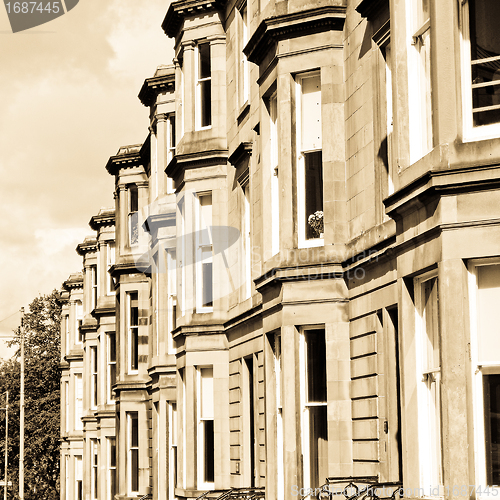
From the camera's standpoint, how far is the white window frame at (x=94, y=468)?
43.1 m

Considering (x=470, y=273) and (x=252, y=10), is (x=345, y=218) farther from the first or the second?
(x=252, y=10)

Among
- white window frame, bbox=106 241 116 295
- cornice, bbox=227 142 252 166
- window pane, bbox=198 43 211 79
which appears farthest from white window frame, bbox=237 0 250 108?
white window frame, bbox=106 241 116 295

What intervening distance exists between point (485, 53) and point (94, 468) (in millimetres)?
37125

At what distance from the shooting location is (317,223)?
15047mm

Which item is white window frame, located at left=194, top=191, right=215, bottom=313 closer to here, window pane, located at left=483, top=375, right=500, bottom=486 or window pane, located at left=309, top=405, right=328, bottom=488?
window pane, located at left=309, top=405, right=328, bottom=488

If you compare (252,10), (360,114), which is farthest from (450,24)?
(252,10)

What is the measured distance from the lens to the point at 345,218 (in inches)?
575

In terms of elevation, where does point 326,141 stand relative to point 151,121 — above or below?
below

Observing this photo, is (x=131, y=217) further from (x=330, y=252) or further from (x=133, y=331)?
(x=330, y=252)

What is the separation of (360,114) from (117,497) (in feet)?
75.4

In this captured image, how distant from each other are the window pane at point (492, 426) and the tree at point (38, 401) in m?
59.3

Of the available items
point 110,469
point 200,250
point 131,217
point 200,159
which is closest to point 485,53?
point 200,159

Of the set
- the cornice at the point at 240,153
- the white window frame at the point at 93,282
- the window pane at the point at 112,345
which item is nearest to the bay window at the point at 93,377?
the white window frame at the point at 93,282

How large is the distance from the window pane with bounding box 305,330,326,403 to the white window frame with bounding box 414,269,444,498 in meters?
3.97
